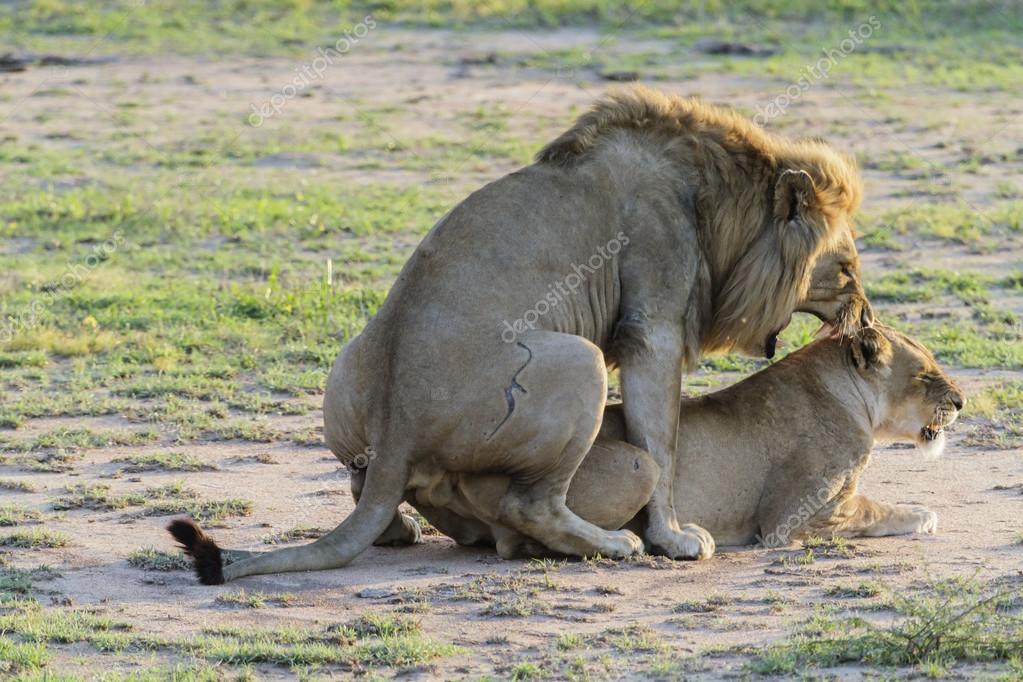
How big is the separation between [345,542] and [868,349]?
231 cm

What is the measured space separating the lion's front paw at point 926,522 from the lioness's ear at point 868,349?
2.03ft

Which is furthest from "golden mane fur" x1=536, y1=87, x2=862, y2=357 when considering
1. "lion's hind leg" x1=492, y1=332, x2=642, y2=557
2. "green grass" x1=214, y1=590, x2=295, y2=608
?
"green grass" x1=214, y1=590, x2=295, y2=608

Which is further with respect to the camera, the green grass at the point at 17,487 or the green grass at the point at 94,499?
the green grass at the point at 17,487

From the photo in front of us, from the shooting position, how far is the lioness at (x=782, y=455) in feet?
21.2

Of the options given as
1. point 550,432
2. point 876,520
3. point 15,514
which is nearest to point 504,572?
point 550,432

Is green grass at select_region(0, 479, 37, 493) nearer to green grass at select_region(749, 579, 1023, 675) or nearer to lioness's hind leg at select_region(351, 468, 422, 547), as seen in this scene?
lioness's hind leg at select_region(351, 468, 422, 547)

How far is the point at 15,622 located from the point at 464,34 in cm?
1592

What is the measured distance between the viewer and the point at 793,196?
269 inches

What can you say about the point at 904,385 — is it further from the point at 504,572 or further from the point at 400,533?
the point at 400,533

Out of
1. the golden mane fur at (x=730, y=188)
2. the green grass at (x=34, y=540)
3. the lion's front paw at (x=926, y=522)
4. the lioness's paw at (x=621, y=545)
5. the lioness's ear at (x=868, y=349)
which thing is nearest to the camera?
the lioness's paw at (x=621, y=545)

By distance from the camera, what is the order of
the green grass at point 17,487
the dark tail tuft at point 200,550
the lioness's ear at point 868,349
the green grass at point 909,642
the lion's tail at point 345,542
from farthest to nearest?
1. the green grass at point 17,487
2. the lioness's ear at point 868,349
3. the lion's tail at point 345,542
4. the dark tail tuft at point 200,550
5. the green grass at point 909,642

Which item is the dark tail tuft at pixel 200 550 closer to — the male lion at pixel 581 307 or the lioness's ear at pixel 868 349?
the male lion at pixel 581 307

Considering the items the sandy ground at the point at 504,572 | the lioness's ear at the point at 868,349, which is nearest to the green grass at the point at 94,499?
the sandy ground at the point at 504,572

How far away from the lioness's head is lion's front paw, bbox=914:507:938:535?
0.45 m
